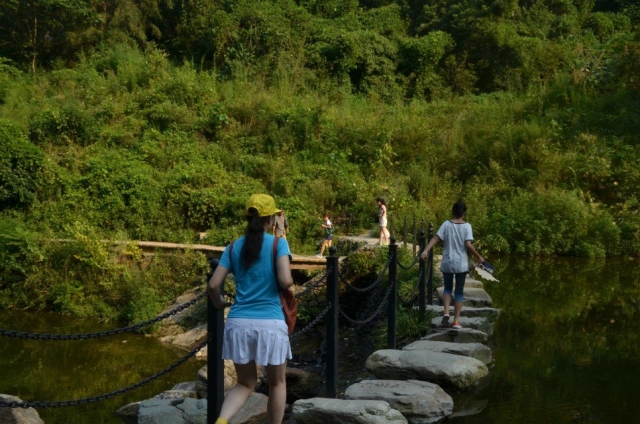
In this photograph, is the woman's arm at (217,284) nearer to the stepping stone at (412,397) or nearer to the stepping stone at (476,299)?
the stepping stone at (412,397)

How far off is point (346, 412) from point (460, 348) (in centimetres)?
249

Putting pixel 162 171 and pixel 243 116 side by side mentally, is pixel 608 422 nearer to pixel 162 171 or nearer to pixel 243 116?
pixel 162 171

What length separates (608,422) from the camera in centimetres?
662

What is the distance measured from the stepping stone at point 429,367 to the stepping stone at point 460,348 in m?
0.34

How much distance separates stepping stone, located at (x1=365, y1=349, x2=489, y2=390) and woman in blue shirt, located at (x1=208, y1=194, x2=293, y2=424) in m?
2.43

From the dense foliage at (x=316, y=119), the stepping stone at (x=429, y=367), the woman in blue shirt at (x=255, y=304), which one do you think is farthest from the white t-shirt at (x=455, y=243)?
the dense foliage at (x=316, y=119)

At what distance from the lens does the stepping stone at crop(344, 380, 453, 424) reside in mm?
6672

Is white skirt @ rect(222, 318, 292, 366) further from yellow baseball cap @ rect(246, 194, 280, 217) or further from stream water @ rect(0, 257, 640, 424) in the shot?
stream water @ rect(0, 257, 640, 424)

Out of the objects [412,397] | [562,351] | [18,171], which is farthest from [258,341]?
[18,171]

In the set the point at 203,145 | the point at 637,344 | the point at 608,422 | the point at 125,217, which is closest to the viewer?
the point at 608,422

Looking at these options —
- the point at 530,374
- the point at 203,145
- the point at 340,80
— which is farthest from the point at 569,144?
the point at 530,374

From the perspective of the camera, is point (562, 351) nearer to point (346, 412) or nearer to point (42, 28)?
point (346, 412)

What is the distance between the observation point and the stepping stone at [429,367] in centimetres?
747

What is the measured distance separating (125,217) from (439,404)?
13485 mm
